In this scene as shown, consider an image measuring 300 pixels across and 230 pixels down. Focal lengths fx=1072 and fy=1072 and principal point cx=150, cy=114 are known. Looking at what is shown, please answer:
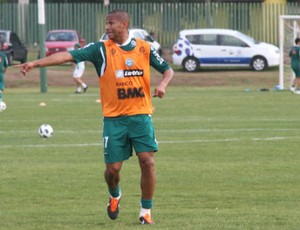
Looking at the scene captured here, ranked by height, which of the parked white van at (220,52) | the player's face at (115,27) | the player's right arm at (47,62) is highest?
the player's face at (115,27)

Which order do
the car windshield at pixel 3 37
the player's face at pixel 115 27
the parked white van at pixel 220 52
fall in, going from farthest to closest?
the car windshield at pixel 3 37 < the parked white van at pixel 220 52 < the player's face at pixel 115 27

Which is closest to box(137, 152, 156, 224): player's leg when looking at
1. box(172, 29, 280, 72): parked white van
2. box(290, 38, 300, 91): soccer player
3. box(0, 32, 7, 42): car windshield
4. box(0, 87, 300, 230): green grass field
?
box(0, 87, 300, 230): green grass field

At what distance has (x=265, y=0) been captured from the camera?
6050cm

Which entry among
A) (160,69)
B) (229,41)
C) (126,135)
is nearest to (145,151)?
(126,135)

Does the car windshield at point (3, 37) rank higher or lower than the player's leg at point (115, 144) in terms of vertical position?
lower

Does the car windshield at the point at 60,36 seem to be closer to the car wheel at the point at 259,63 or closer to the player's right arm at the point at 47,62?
the car wheel at the point at 259,63

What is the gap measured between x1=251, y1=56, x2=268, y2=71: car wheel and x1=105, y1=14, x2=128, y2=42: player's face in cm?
3968

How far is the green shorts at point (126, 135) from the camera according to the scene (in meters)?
10.4

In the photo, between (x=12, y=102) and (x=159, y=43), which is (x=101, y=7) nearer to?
Answer: (x=159, y=43)

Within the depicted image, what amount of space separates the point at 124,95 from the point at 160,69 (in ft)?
1.91

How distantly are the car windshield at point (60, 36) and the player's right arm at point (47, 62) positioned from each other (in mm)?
42499

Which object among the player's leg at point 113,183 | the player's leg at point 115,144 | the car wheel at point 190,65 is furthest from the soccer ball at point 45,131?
the car wheel at point 190,65

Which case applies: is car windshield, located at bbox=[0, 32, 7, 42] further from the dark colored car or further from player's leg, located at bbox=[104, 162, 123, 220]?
player's leg, located at bbox=[104, 162, 123, 220]

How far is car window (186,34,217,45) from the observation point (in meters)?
49.8
